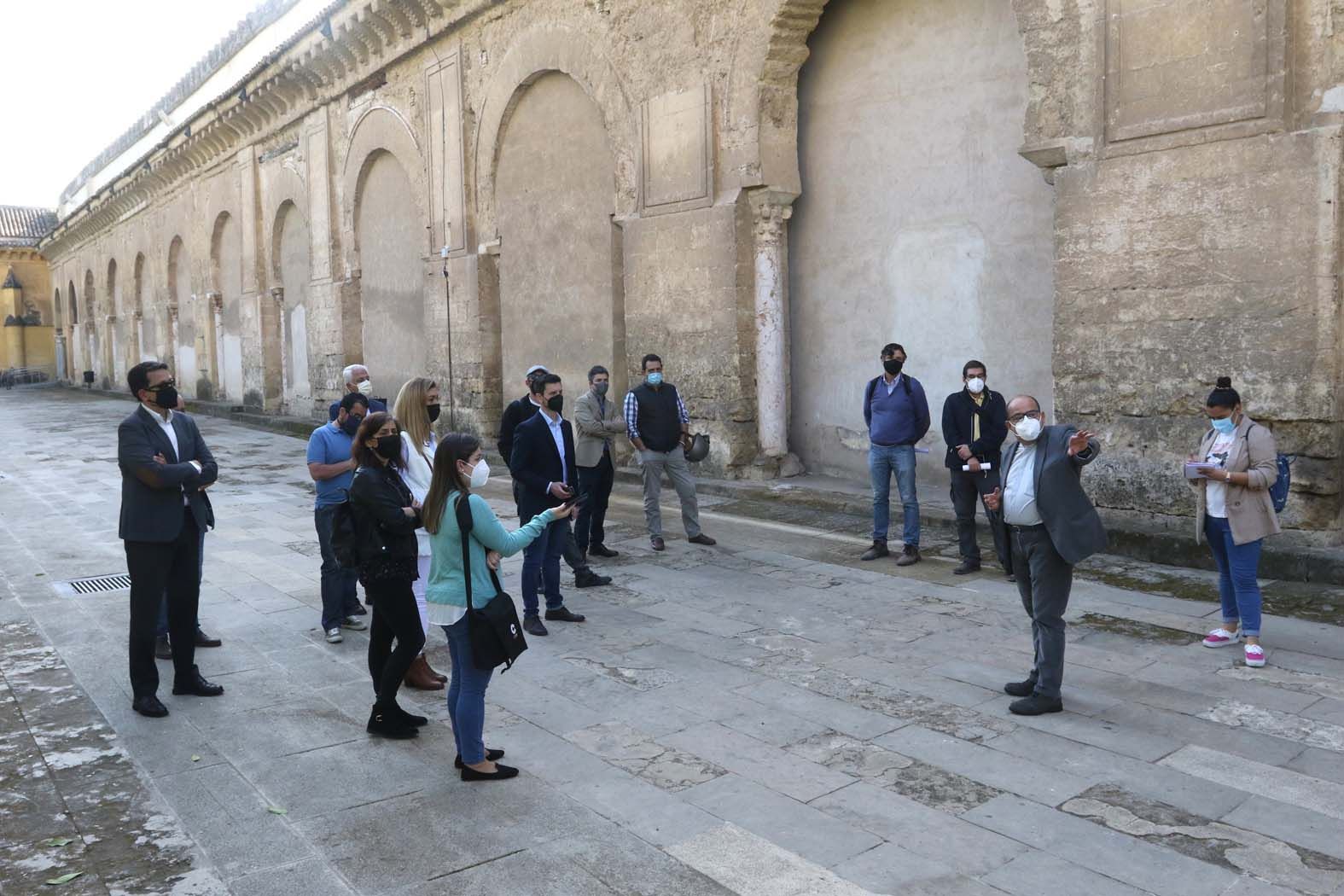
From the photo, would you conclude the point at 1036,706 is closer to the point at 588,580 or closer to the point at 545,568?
the point at 545,568

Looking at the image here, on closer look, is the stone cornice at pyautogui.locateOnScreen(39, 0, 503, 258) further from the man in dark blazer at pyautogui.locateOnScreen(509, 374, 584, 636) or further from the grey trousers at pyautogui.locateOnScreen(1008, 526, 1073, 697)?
the grey trousers at pyautogui.locateOnScreen(1008, 526, 1073, 697)

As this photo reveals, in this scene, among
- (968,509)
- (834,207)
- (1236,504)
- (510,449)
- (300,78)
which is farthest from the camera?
(300,78)

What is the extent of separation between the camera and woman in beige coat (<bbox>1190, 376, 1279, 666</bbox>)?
5273mm

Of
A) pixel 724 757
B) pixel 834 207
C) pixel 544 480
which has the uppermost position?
pixel 834 207

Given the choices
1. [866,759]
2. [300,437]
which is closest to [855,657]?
[866,759]

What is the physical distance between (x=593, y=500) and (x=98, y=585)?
3.60 metres

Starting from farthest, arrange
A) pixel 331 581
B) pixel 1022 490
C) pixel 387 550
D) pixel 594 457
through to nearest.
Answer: pixel 594 457 → pixel 331 581 → pixel 1022 490 → pixel 387 550

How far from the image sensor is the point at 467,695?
409 centimetres

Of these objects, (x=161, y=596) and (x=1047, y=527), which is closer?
(x=1047, y=527)

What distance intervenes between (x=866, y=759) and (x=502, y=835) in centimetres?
147

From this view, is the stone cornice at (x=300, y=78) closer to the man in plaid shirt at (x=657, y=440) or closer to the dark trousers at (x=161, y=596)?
the man in plaid shirt at (x=657, y=440)

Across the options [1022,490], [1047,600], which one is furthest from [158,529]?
[1047,600]

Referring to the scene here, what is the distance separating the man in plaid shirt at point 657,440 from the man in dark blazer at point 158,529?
151 inches

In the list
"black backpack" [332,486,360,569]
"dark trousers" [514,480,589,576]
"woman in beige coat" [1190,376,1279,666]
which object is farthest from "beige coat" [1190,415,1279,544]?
"black backpack" [332,486,360,569]
